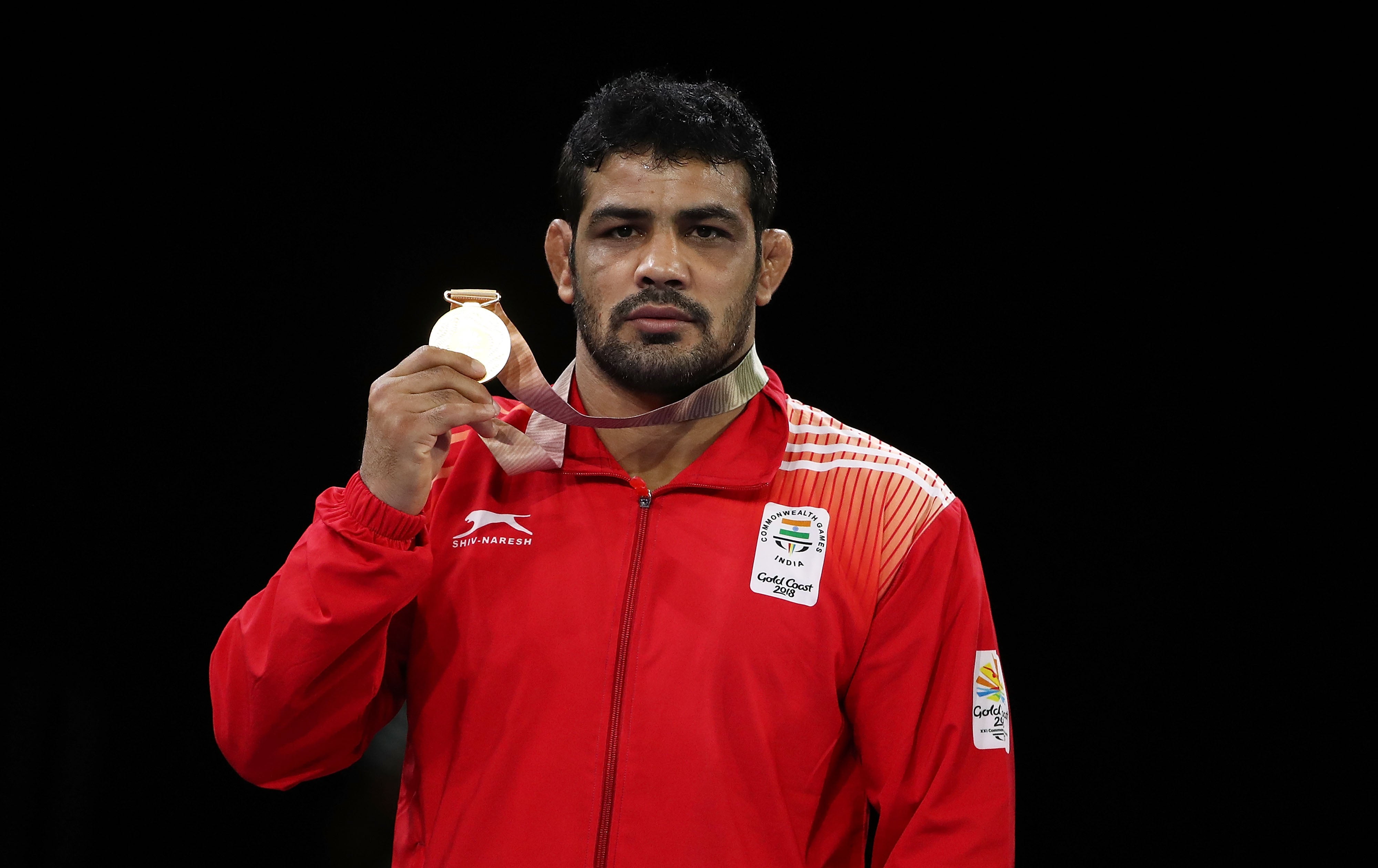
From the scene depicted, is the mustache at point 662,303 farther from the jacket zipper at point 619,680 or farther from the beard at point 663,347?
the jacket zipper at point 619,680

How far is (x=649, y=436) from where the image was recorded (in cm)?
214

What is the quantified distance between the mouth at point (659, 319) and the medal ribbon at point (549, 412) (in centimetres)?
14

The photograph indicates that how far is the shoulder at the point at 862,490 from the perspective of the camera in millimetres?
1953

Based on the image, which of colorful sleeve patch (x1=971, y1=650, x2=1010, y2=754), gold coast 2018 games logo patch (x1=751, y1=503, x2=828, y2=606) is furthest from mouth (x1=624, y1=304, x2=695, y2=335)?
colorful sleeve patch (x1=971, y1=650, x2=1010, y2=754)

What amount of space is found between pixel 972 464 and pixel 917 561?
1.61m

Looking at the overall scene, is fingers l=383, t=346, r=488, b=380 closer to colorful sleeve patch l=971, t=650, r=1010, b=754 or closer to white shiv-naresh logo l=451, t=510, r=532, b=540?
white shiv-naresh logo l=451, t=510, r=532, b=540

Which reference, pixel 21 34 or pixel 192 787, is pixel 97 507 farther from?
pixel 21 34

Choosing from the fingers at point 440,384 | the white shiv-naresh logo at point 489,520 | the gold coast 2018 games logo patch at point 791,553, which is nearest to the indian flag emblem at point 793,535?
the gold coast 2018 games logo patch at point 791,553

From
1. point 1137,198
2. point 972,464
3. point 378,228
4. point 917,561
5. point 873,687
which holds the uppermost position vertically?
point 1137,198

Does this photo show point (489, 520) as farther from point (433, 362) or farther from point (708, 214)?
point (708, 214)

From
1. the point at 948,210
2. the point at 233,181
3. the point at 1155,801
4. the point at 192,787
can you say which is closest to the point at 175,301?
the point at 233,181

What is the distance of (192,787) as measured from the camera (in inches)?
129

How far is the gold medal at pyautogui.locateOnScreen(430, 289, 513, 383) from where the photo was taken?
186 cm

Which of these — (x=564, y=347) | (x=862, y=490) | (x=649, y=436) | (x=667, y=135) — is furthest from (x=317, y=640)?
(x=564, y=347)
